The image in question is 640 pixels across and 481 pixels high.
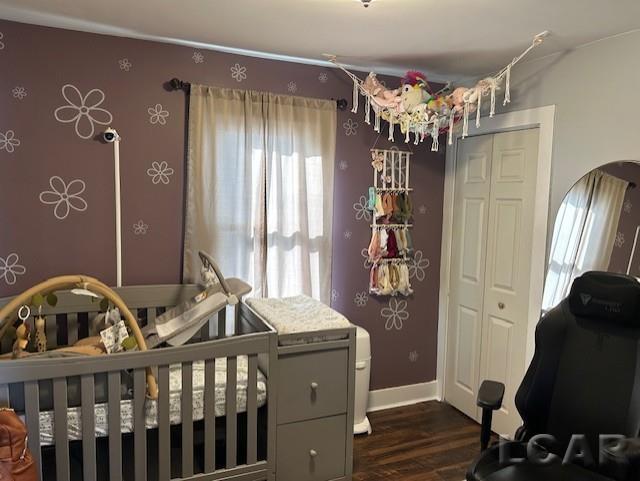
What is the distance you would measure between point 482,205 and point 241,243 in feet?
5.26

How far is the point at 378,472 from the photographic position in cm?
277

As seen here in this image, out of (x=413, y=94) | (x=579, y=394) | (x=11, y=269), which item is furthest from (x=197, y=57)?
(x=579, y=394)

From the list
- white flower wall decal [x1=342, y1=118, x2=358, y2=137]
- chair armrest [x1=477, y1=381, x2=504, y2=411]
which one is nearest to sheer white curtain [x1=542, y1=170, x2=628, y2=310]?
chair armrest [x1=477, y1=381, x2=504, y2=411]

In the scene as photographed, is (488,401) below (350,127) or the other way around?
below

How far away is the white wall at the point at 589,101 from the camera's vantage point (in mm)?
2387

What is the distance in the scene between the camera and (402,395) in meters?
3.64

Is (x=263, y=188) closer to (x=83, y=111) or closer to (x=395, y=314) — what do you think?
(x=83, y=111)

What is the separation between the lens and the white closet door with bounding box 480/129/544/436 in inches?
117

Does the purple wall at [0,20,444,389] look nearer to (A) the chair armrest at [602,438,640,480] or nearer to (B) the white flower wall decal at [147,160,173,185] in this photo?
(B) the white flower wall decal at [147,160,173,185]

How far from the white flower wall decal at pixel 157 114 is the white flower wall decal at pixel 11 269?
1.00 m

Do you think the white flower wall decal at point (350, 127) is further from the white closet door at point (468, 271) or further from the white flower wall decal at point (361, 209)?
the white closet door at point (468, 271)

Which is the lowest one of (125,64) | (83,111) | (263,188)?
(263,188)

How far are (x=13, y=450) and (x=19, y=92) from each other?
5.63 feet

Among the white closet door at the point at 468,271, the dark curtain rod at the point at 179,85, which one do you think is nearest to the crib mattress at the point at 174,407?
the dark curtain rod at the point at 179,85
